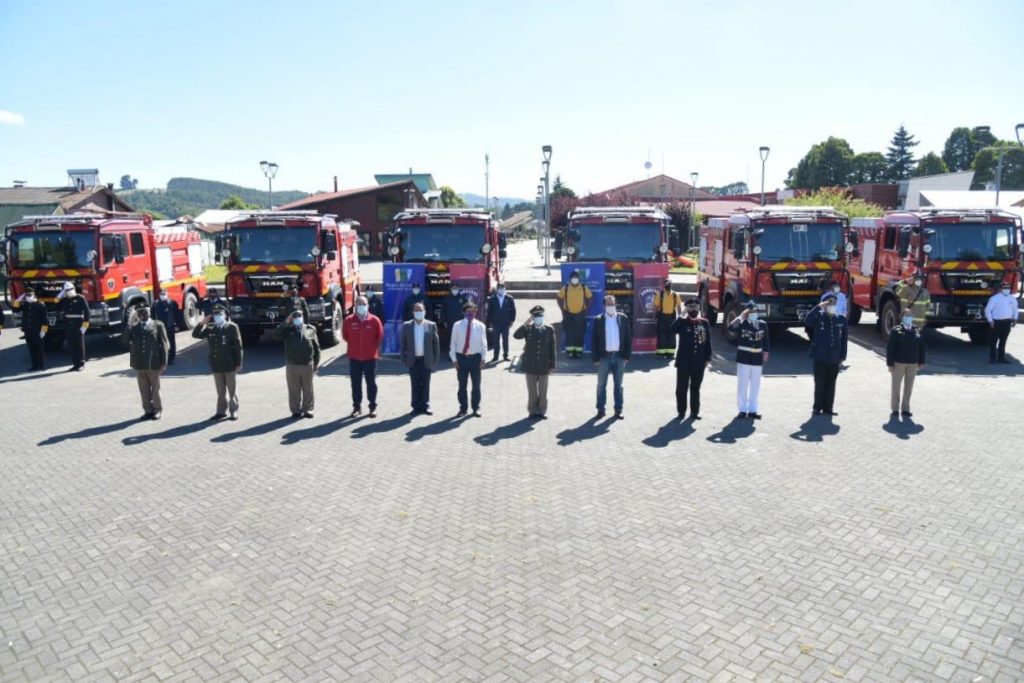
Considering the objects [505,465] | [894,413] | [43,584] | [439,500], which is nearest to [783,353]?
[894,413]

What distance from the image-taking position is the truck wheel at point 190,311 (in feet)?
66.8

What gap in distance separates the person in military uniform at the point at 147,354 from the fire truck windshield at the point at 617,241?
29.8ft

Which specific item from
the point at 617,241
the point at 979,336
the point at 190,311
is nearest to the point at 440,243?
the point at 617,241

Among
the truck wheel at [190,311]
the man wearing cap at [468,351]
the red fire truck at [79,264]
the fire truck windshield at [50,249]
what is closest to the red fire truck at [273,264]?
the red fire truck at [79,264]

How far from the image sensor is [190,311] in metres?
20.7

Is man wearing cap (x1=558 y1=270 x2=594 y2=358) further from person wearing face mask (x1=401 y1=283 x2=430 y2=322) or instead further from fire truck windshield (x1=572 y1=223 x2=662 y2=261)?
person wearing face mask (x1=401 y1=283 x2=430 y2=322)

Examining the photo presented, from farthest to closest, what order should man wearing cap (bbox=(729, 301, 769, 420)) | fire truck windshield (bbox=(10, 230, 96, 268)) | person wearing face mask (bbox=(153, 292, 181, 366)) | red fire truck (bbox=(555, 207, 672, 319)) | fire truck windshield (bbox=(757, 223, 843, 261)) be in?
red fire truck (bbox=(555, 207, 672, 319)) → fire truck windshield (bbox=(10, 230, 96, 268)) → fire truck windshield (bbox=(757, 223, 843, 261)) → person wearing face mask (bbox=(153, 292, 181, 366)) → man wearing cap (bbox=(729, 301, 769, 420))

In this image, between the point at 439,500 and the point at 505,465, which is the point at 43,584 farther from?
the point at 505,465

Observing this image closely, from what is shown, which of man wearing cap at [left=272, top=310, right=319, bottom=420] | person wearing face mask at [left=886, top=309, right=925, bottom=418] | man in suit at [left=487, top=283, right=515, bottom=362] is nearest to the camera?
person wearing face mask at [left=886, top=309, right=925, bottom=418]

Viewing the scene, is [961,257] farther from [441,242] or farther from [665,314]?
[441,242]

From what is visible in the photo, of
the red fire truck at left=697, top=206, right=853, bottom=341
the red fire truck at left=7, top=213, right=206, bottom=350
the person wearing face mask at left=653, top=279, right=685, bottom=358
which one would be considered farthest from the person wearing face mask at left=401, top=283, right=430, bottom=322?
the red fire truck at left=697, top=206, right=853, bottom=341

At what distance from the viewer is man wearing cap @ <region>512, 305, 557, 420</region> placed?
10820mm

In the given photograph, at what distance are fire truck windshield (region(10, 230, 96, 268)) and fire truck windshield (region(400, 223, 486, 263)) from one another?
718 centimetres

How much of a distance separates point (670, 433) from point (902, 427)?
3.32 metres
